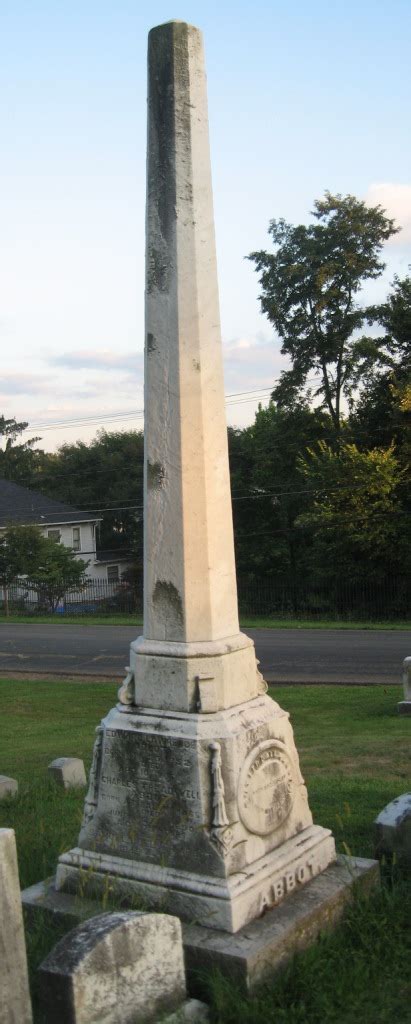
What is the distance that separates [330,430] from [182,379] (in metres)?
30.2

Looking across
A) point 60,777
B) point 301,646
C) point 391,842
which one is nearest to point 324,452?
point 301,646

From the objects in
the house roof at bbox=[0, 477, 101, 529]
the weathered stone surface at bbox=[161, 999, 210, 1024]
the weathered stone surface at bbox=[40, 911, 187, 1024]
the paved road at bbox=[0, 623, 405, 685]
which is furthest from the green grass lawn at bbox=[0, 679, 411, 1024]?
the house roof at bbox=[0, 477, 101, 529]

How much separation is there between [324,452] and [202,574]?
88.7 ft

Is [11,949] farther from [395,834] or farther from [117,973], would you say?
[395,834]

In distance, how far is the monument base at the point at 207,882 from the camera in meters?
3.80

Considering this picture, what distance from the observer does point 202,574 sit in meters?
4.26

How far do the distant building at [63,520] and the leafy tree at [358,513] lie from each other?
1949cm

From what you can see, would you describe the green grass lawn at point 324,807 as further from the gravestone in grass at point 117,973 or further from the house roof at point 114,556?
the house roof at point 114,556

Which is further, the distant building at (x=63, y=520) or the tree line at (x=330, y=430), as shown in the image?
the distant building at (x=63, y=520)

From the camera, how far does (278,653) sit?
20719mm

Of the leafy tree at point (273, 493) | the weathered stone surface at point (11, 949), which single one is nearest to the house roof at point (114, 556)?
the leafy tree at point (273, 493)

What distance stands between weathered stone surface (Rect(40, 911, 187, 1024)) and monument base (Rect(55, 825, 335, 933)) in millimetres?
439

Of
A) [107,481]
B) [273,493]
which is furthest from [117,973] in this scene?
[107,481]

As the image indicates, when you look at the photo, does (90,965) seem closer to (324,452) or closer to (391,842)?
(391,842)
